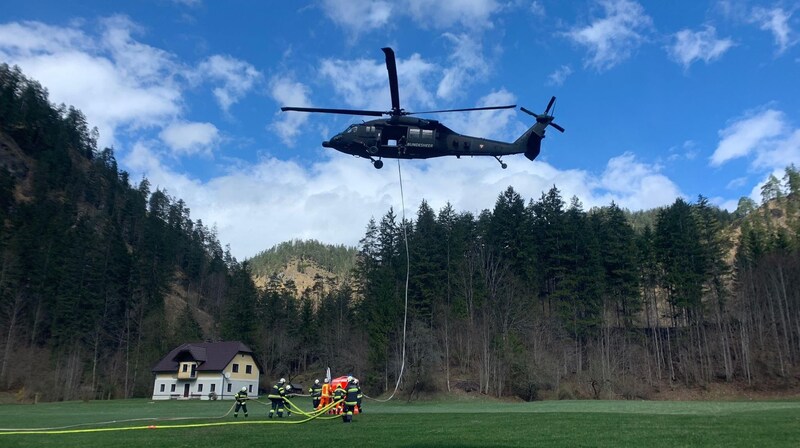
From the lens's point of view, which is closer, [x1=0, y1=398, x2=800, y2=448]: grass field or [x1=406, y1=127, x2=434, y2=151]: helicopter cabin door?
[x1=0, y1=398, x2=800, y2=448]: grass field

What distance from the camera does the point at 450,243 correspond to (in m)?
68.8

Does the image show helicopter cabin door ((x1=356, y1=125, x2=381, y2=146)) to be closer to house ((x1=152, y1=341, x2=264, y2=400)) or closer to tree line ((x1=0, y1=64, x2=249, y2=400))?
house ((x1=152, y1=341, x2=264, y2=400))

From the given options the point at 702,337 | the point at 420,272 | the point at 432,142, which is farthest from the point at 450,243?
the point at 432,142

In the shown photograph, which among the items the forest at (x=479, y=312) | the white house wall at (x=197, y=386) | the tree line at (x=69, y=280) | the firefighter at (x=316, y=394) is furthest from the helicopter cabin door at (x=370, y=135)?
the tree line at (x=69, y=280)

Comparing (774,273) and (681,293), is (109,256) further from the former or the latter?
(774,273)

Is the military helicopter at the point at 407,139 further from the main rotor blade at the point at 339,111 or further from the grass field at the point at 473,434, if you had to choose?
the grass field at the point at 473,434

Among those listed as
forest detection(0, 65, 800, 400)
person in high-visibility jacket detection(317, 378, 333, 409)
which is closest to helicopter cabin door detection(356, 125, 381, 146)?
person in high-visibility jacket detection(317, 378, 333, 409)

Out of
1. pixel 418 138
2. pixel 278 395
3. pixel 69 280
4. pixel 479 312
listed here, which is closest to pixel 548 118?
pixel 418 138

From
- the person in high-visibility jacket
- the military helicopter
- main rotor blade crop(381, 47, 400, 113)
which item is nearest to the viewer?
main rotor blade crop(381, 47, 400, 113)

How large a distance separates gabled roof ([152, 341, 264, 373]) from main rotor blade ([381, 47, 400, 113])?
56.3 metres

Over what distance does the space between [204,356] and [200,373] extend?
6.91ft

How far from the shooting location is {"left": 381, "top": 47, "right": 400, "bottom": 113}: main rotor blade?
1677 cm

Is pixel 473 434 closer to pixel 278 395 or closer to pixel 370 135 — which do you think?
pixel 370 135

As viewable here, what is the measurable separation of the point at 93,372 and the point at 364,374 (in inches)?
1450
